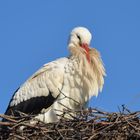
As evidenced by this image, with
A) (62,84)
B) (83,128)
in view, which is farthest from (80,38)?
(83,128)

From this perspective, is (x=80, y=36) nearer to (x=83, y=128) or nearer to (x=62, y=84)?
(x=62, y=84)

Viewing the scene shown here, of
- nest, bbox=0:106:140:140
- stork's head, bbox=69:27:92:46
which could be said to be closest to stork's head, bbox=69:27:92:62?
stork's head, bbox=69:27:92:46

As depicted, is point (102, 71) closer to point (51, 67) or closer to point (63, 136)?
point (51, 67)

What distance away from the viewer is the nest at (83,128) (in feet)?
25.3

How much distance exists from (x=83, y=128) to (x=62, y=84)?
1.99 metres

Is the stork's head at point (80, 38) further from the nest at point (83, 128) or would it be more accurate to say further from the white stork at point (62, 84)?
the nest at point (83, 128)

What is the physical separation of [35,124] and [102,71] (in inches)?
82.5

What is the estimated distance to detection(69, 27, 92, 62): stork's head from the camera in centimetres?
1022

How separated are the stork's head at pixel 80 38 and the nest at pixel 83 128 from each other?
2.20 metres

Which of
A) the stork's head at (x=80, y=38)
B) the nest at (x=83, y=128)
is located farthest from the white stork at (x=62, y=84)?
the nest at (x=83, y=128)

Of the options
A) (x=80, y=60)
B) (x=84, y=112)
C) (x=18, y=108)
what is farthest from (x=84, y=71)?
(x=84, y=112)

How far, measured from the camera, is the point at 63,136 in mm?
7789

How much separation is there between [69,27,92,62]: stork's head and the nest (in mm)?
2197

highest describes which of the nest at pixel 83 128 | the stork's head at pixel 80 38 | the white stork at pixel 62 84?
the stork's head at pixel 80 38
